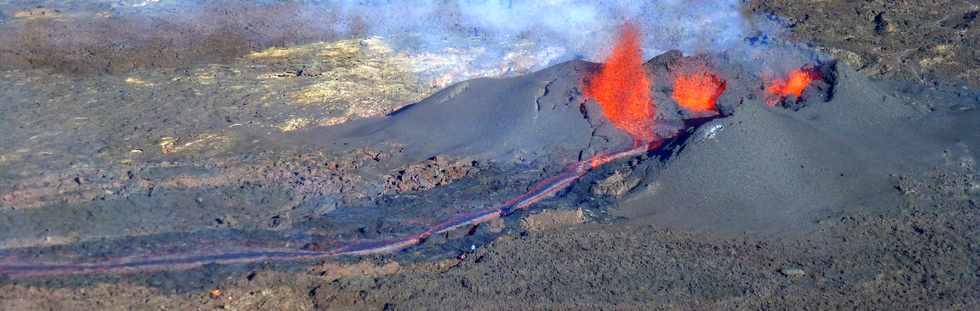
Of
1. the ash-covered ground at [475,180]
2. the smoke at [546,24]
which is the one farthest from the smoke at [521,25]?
the ash-covered ground at [475,180]

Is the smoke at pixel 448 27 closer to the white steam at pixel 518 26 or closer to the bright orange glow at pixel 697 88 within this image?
the white steam at pixel 518 26

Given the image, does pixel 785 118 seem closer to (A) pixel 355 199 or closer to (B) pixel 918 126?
(B) pixel 918 126

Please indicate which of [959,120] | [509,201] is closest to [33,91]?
[509,201]

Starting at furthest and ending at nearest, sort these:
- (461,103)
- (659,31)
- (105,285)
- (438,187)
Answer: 1. (659,31)
2. (461,103)
3. (438,187)
4. (105,285)

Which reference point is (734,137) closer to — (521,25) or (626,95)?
(626,95)

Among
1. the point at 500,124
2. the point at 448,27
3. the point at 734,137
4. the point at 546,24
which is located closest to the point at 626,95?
the point at 500,124
